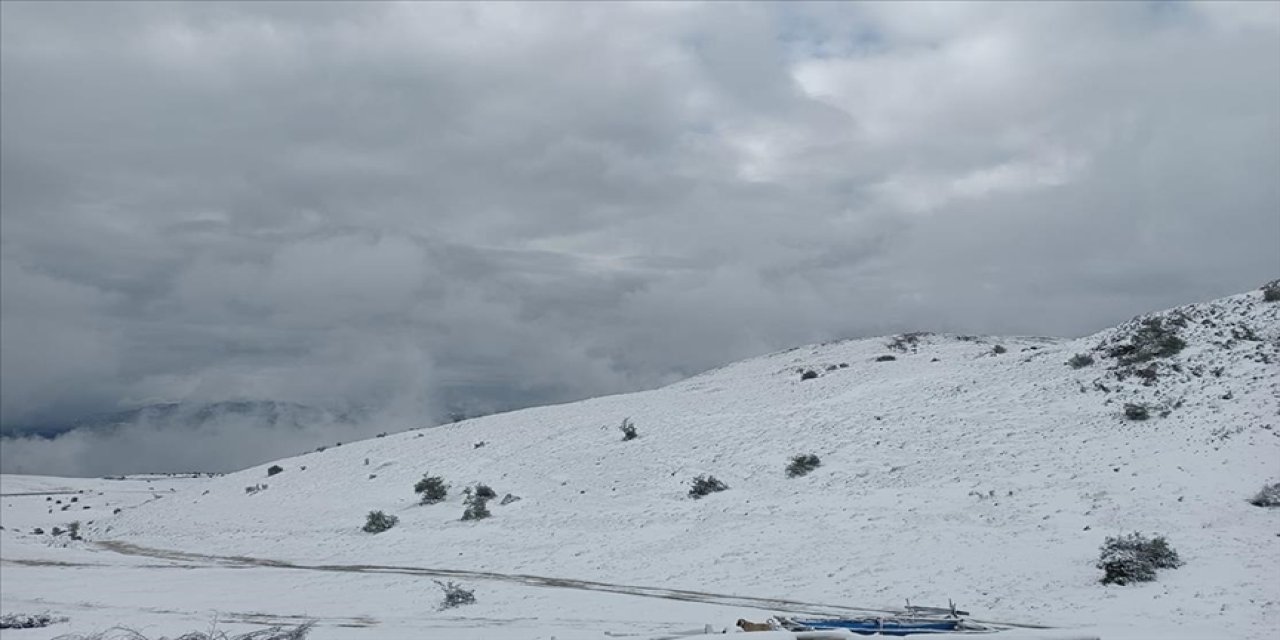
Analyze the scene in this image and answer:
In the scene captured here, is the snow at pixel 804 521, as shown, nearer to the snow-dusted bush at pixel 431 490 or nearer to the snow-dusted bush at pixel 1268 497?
the snow-dusted bush at pixel 1268 497

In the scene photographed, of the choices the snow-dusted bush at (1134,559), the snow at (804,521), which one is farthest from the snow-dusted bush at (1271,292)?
the snow-dusted bush at (1134,559)

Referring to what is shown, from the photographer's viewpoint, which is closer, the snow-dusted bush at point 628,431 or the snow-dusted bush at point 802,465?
the snow-dusted bush at point 802,465

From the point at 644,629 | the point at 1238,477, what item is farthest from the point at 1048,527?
the point at 644,629

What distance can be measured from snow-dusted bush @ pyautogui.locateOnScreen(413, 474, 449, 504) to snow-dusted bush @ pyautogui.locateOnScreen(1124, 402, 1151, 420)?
28.8m

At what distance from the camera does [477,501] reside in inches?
1515

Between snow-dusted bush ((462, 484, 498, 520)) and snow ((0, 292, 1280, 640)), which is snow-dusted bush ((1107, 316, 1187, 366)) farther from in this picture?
snow-dusted bush ((462, 484, 498, 520))

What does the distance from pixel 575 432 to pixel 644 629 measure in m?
30.9

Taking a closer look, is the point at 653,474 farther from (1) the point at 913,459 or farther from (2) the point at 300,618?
(2) the point at 300,618

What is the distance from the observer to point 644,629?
1911cm

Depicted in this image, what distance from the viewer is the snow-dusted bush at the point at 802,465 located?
114 feet

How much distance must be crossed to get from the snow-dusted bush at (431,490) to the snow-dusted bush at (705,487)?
13.1m

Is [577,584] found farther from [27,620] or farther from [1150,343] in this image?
[1150,343]

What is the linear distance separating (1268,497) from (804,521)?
12726mm

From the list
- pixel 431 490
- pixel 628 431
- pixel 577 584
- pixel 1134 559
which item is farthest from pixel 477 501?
pixel 1134 559
